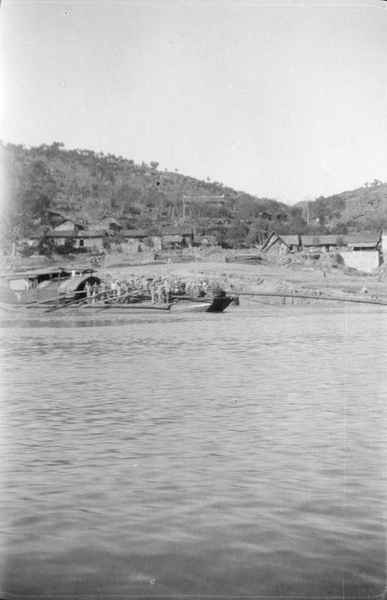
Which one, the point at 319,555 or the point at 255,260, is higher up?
the point at 255,260

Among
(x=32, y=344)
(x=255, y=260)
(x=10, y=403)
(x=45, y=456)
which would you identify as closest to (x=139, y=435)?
(x=45, y=456)

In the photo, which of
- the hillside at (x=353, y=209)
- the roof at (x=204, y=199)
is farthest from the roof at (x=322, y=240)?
the roof at (x=204, y=199)

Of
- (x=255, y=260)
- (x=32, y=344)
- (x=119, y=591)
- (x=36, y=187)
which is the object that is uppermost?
(x=36, y=187)

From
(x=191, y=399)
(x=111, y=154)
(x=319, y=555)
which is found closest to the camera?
(x=319, y=555)

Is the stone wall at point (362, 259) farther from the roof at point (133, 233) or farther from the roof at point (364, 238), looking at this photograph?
the roof at point (133, 233)

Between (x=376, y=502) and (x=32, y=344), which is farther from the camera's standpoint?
(x=32, y=344)

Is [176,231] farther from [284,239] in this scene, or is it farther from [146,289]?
[146,289]

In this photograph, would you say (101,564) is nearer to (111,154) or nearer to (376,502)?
(376,502)
